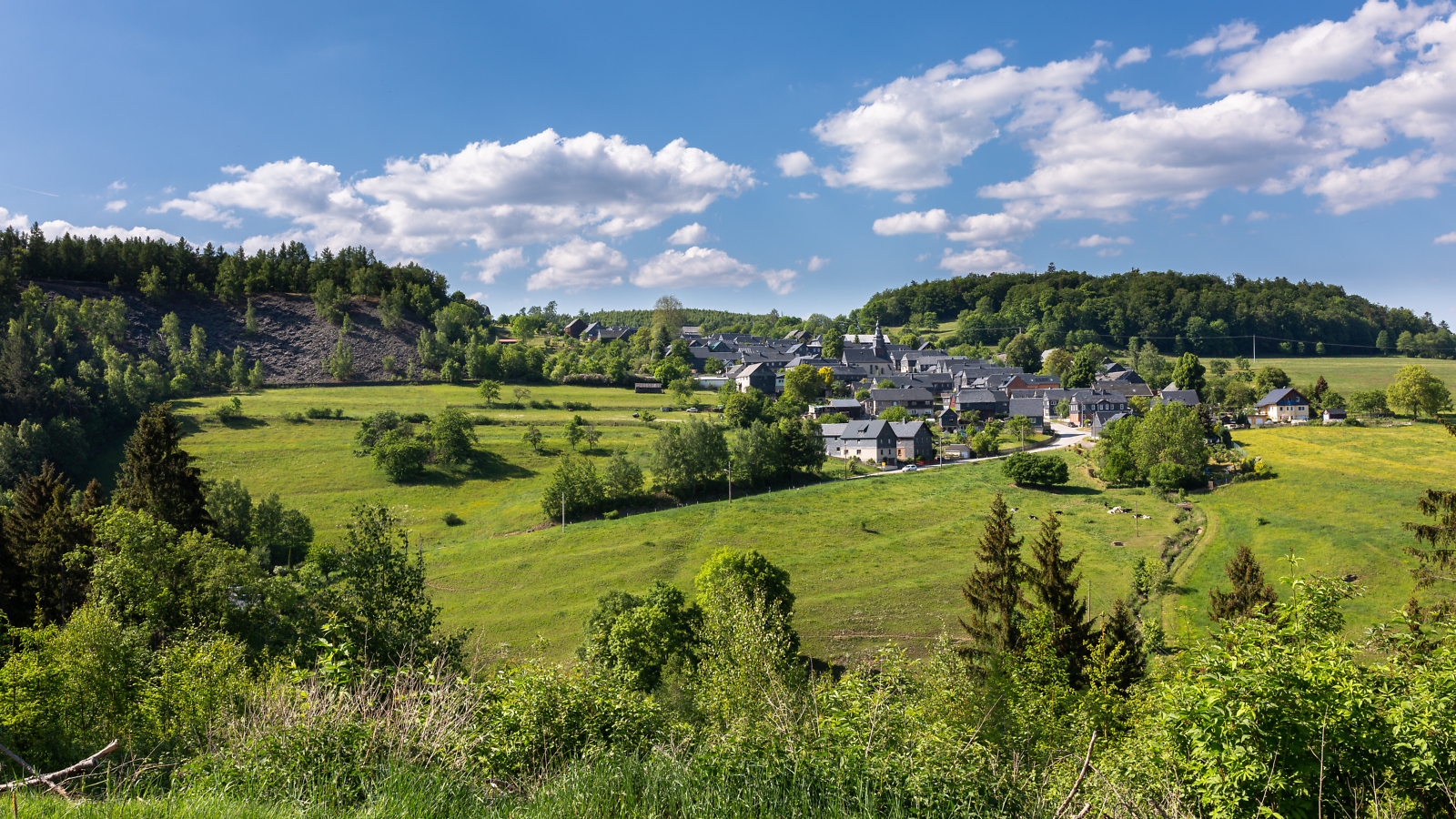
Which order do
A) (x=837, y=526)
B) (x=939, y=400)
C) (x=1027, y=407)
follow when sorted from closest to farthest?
(x=837, y=526), (x=1027, y=407), (x=939, y=400)

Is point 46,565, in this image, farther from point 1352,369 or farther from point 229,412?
point 1352,369

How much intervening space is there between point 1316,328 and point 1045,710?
18012 centimetres

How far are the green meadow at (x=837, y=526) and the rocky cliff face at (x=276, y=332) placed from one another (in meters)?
22.6

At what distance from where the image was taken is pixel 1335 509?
4800 centimetres

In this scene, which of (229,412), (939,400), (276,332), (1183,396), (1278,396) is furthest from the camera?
(939,400)

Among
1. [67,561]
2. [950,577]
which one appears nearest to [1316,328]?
[950,577]

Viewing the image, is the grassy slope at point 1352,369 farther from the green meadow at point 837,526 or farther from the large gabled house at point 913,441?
the large gabled house at point 913,441

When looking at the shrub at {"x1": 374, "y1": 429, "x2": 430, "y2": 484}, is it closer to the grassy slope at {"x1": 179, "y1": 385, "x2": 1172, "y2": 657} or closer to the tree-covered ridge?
the grassy slope at {"x1": 179, "y1": 385, "x2": 1172, "y2": 657}

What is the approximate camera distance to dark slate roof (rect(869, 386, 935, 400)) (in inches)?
3738

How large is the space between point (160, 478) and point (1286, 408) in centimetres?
10773

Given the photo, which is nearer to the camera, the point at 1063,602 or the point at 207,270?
the point at 1063,602

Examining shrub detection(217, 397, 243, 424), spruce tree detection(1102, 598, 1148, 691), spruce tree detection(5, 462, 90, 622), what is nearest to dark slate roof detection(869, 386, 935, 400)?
spruce tree detection(1102, 598, 1148, 691)

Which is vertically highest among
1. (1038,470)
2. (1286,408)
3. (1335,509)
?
(1286,408)

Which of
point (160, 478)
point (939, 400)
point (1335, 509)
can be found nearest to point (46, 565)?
point (160, 478)
